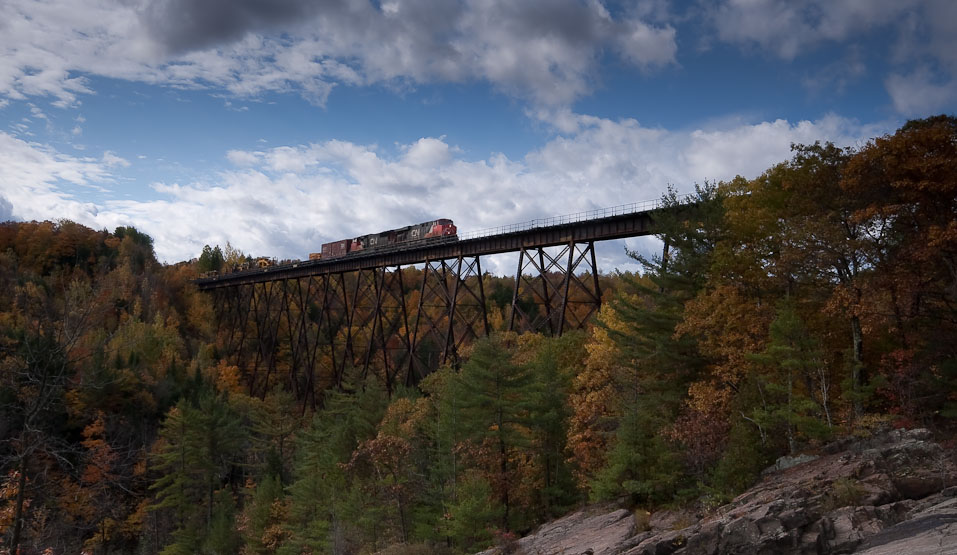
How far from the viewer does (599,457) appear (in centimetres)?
1917

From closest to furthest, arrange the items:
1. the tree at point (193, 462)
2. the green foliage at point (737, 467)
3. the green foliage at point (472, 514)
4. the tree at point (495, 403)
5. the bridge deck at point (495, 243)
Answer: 1. the green foliage at point (737, 467)
2. the green foliage at point (472, 514)
3. the tree at point (495, 403)
4. the bridge deck at point (495, 243)
5. the tree at point (193, 462)

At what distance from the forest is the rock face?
108cm

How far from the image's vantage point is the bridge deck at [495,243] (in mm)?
24594

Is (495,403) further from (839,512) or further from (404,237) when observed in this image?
(404,237)

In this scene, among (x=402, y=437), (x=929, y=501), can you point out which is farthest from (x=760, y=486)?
(x=402, y=437)

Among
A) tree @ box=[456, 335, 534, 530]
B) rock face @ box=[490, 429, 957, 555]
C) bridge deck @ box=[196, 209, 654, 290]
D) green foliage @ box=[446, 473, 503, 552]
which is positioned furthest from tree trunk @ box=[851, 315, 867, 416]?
green foliage @ box=[446, 473, 503, 552]

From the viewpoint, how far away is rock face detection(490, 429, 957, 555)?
8531 millimetres

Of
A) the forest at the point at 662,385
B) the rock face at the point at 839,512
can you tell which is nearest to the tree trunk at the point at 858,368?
the forest at the point at 662,385

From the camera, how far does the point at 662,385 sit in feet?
59.4

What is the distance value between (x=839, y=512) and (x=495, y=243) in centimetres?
2149

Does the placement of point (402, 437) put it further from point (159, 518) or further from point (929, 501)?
point (159, 518)

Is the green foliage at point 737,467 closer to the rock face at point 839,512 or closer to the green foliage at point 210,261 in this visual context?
the rock face at point 839,512

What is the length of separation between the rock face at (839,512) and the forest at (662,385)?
1.08 metres

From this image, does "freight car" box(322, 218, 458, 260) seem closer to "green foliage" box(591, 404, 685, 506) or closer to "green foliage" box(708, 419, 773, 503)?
"green foliage" box(591, 404, 685, 506)
